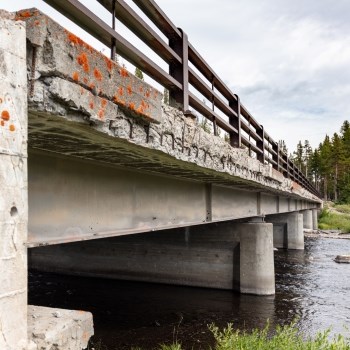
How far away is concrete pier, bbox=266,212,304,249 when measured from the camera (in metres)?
29.5

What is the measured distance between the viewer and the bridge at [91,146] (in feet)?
7.73

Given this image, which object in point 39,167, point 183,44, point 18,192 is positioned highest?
point 183,44

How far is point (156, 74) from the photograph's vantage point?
534 centimetres

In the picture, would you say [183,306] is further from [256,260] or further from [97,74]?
[97,74]

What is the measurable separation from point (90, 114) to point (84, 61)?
1.33ft

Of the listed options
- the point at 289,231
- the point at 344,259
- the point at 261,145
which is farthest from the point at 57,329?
the point at 289,231

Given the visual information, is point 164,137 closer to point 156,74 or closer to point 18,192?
point 156,74

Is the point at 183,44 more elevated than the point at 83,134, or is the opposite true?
the point at 183,44

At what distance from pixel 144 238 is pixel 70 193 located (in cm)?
1199

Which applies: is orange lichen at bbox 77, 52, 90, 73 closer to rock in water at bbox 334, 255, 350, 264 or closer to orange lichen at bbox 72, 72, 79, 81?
orange lichen at bbox 72, 72, 79, 81

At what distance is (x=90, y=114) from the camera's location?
3.11 metres

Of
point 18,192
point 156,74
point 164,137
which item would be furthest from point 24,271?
point 156,74

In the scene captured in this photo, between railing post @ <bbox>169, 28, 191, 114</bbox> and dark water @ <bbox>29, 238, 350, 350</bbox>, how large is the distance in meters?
6.05

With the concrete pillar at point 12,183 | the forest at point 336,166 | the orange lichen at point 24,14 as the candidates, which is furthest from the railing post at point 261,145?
the forest at point 336,166
